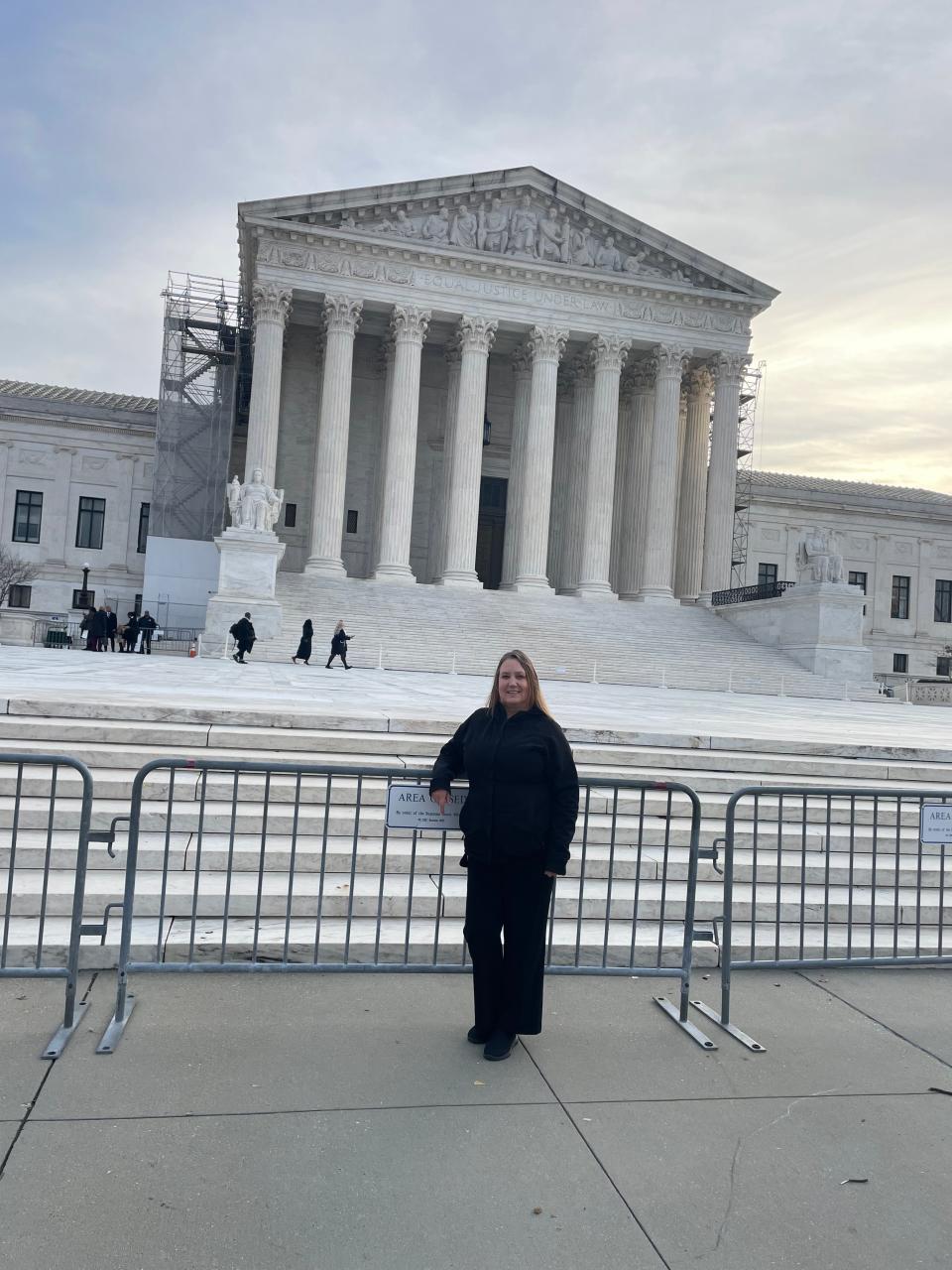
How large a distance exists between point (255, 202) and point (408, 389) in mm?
8954

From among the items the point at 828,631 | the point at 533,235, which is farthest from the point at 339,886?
the point at 533,235

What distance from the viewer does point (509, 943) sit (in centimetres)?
464

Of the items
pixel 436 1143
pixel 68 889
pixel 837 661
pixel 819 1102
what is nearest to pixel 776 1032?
pixel 819 1102

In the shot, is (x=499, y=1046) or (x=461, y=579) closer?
(x=499, y=1046)

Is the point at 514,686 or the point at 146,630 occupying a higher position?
the point at 146,630

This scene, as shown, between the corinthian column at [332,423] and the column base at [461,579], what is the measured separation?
434 centimetres

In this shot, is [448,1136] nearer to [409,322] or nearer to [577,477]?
[409,322]

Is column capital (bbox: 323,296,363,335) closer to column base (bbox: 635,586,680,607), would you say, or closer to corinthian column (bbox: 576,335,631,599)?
corinthian column (bbox: 576,335,631,599)

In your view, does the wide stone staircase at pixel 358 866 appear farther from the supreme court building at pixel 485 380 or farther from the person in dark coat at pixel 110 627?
the supreme court building at pixel 485 380

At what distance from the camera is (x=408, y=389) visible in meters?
39.2

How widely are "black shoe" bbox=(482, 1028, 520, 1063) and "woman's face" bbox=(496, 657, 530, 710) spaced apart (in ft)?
4.95

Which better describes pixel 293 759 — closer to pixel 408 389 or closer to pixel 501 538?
pixel 408 389

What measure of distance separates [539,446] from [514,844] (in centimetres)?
3706

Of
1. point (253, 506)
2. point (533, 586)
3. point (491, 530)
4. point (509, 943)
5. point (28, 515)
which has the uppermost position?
point (491, 530)
